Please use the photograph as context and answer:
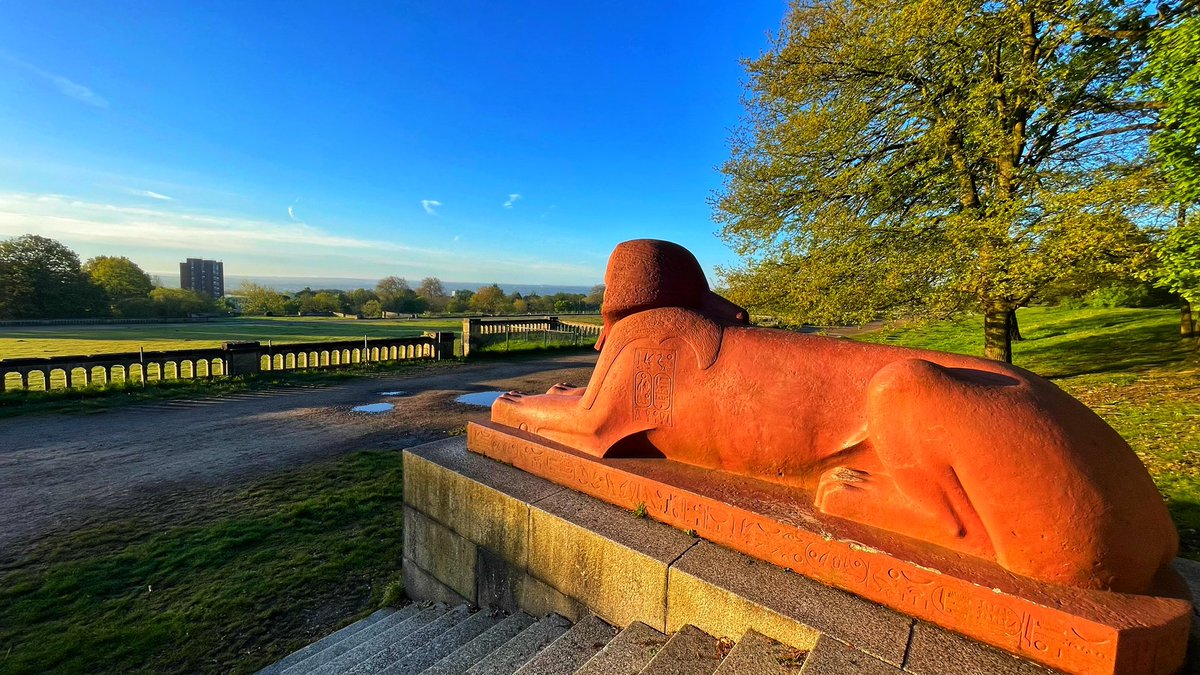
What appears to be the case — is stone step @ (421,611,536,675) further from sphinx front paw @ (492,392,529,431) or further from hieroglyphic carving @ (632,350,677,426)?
hieroglyphic carving @ (632,350,677,426)

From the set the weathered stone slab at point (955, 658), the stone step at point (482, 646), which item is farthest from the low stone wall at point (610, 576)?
the stone step at point (482, 646)

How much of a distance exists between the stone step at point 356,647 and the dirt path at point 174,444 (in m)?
3.50

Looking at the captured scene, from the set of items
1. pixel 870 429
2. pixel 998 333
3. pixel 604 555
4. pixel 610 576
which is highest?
pixel 998 333

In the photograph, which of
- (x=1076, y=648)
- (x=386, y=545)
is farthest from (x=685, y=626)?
(x=386, y=545)

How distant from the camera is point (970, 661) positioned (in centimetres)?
176

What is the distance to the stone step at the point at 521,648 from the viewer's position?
2.43 meters

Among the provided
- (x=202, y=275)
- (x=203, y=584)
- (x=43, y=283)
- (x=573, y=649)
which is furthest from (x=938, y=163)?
(x=202, y=275)

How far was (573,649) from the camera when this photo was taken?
244 centimetres

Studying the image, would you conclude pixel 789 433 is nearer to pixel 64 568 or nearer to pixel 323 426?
pixel 64 568

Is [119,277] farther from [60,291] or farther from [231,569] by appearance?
[231,569]

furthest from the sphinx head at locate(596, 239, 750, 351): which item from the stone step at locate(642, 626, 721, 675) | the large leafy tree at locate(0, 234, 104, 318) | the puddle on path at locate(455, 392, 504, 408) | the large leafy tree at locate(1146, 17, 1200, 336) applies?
the large leafy tree at locate(0, 234, 104, 318)

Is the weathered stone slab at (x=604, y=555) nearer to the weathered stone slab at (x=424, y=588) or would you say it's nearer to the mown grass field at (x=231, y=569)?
the weathered stone slab at (x=424, y=588)

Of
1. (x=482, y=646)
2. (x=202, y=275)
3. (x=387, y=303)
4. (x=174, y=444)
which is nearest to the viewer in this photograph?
(x=482, y=646)

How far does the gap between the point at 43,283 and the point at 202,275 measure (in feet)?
252
